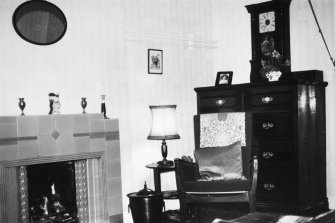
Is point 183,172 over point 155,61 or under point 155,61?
under

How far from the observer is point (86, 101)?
391cm

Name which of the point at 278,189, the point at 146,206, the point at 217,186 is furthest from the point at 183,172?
the point at 278,189

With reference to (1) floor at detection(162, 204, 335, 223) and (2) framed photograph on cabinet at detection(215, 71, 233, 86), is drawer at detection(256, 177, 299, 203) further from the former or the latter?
(2) framed photograph on cabinet at detection(215, 71, 233, 86)

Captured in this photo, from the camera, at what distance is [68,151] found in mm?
3535

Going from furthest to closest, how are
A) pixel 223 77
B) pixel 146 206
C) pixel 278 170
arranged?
pixel 223 77 < pixel 278 170 < pixel 146 206

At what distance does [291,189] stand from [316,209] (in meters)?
0.39

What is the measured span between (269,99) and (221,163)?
0.94 meters

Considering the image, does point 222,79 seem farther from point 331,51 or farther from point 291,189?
point 291,189

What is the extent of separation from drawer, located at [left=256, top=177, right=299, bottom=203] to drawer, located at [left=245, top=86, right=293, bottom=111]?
71cm

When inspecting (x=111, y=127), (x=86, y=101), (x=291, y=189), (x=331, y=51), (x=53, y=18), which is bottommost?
(x=291, y=189)

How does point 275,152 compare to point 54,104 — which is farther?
point 275,152

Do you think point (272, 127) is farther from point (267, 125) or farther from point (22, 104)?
point (22, 104)

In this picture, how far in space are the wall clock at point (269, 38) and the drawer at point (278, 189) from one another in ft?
3.51

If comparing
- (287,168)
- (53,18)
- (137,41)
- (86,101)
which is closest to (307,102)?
(287,168)
